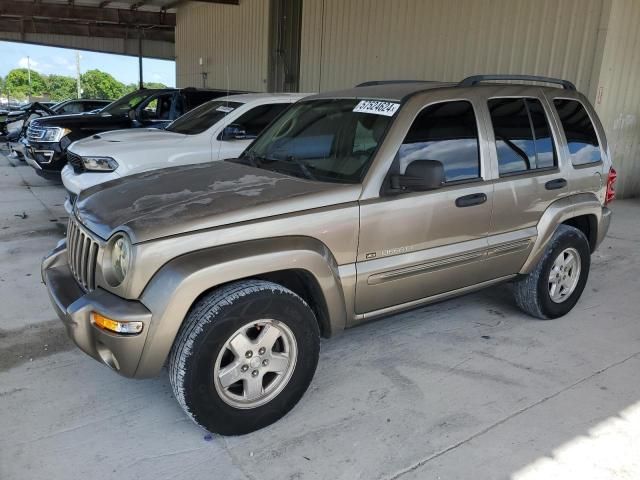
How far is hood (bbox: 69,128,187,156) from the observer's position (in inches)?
251

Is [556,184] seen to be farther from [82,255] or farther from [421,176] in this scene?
[82,255]

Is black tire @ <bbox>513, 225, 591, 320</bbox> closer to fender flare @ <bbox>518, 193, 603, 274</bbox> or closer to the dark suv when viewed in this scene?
fender flare @ <bbox>518, 193, 603, 274</bbox>

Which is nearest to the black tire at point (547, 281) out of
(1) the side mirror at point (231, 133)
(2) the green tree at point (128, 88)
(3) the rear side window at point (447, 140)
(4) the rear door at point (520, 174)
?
(4) the rear door at point (520, 174)

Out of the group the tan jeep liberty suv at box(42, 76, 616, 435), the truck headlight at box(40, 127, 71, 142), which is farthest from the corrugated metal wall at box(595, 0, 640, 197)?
the truck headlight at box(40, 127, 71, 142)

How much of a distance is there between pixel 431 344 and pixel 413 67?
840 cm

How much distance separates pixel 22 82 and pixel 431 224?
82.7m

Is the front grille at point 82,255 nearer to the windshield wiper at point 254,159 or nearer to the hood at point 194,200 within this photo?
the hood at point 194,200

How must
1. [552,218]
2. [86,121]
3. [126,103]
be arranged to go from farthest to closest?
[126,103]
[86,121]
[552,218]

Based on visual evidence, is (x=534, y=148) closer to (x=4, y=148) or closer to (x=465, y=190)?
(x=465, y=190)

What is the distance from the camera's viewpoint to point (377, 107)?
11.3 ft

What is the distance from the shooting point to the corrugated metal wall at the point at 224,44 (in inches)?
667

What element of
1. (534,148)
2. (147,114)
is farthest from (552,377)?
(147,114)

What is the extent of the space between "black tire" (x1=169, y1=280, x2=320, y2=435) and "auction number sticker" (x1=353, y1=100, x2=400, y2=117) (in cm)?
134

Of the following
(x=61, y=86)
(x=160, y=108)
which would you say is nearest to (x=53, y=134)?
(x=160, y=108)
